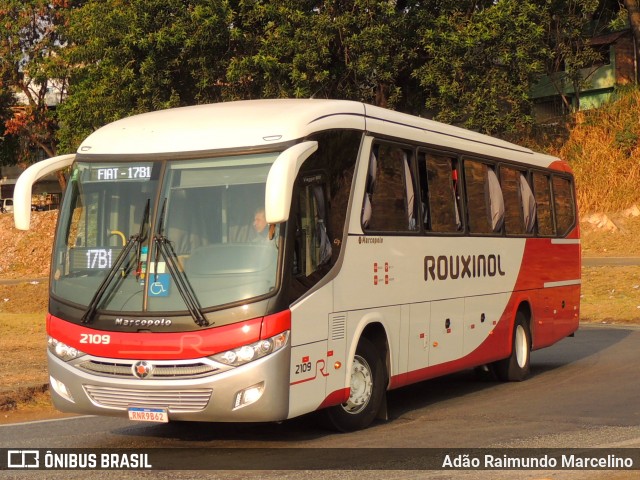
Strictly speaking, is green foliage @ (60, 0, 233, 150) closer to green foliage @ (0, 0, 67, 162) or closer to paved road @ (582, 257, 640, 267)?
paved road @ (582, 257, 640, 267)

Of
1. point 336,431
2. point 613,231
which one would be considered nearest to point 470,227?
point 336,431

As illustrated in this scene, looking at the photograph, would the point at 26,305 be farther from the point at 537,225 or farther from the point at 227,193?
the point at 227,193

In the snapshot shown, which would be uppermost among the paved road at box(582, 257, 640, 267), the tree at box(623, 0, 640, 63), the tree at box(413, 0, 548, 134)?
the tree at box(623, 0, 640, 63)

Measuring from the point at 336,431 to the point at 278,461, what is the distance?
157 cm

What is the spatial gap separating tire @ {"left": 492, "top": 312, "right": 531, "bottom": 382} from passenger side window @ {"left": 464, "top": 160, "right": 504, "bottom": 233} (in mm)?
1594

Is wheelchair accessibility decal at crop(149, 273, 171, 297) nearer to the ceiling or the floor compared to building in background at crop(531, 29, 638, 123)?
nearer to the floor

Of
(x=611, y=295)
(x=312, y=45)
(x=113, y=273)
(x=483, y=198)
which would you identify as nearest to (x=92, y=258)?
(x=113, y=273)

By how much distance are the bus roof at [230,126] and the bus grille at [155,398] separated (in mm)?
2139

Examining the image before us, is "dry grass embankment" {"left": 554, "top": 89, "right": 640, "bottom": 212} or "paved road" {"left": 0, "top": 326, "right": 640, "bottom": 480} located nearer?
"paved road" {"left": 0, "top": 326, "right": 640, "bottom": 480}

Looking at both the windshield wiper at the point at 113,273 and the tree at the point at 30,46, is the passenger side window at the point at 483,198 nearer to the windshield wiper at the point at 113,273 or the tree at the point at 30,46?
the windshield wiper at the point at 113,273

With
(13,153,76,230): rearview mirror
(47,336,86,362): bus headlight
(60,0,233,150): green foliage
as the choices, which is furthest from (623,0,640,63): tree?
(47,336,86,362): bus headlight

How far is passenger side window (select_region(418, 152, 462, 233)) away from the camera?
12625 mm

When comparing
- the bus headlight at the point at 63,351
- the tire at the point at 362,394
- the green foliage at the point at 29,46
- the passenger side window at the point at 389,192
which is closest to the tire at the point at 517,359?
the passenger side window at the point at 389,192

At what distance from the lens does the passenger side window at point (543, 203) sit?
651 inches
